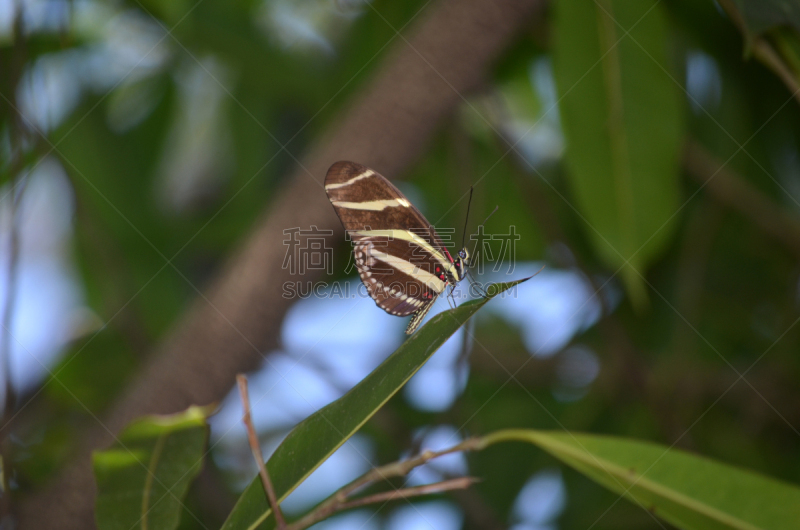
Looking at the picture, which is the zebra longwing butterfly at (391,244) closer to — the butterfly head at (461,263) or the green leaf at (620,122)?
the butterfly head at (461,263)

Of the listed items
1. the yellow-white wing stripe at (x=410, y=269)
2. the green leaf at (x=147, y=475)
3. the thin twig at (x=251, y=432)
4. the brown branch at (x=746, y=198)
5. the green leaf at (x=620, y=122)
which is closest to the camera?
the thin twig at (x=251, y=432)

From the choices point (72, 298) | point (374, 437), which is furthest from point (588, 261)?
point (72, 298)

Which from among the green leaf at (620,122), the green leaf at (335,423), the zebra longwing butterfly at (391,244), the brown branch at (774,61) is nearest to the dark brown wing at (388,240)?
the zebra longwing butterfly at (391,244)

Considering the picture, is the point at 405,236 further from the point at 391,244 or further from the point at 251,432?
the point at 251,432

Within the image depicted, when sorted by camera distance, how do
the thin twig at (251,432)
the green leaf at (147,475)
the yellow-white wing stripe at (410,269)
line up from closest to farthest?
1. the thin twig at (251,432)
2. the green leaf at (147,475)
3. the yellow-white wing stripe at (410,269)

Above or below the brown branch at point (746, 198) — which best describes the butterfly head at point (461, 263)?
below

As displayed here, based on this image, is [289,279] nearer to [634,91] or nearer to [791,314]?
[634,91]

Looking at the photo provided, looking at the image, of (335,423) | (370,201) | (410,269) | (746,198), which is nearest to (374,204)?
(370,201)

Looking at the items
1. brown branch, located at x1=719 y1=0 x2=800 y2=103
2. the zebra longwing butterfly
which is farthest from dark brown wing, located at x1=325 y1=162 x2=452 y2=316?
brown branch, located at x1=719 y1=0 x2=800 y2=103
